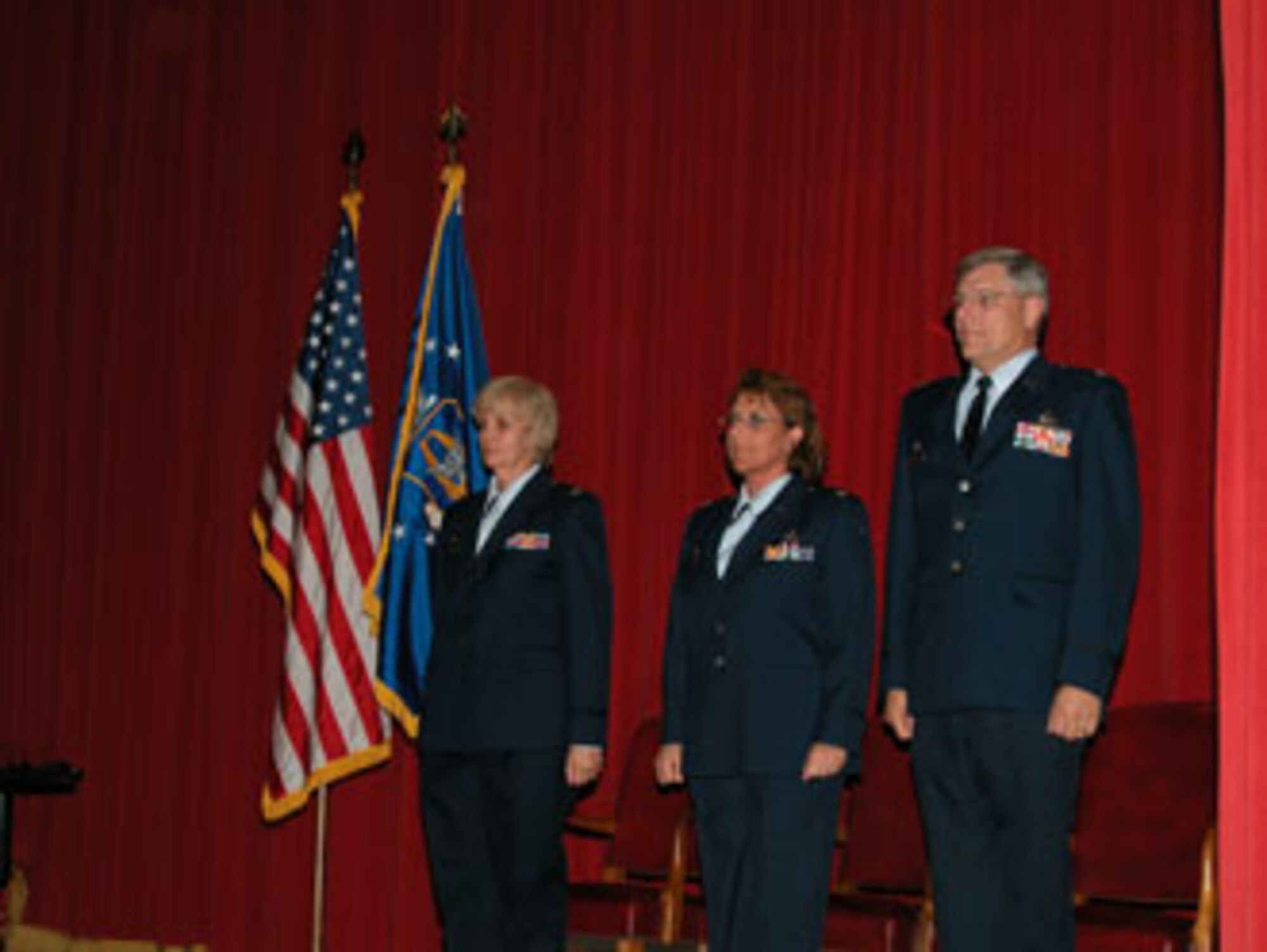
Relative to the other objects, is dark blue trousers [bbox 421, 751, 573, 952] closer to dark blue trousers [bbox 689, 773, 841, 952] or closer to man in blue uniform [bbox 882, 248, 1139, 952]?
dark blue trousers [bbox 689, 773, 841, 952]

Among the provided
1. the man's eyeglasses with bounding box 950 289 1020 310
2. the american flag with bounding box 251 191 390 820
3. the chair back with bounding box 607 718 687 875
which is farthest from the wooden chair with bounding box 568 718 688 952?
the man's eyeglasses with bounding box 950 289 1020 310

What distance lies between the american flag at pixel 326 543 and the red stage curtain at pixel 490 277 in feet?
1.68

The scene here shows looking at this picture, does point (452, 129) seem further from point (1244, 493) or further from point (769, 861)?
point (1244, 493)

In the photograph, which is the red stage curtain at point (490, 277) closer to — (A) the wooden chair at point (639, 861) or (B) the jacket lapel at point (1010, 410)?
(A) the wooden chair at point (639, 861)

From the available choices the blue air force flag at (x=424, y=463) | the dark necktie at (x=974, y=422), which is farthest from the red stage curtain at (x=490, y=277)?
the dark necktie at (x=974, y=422)

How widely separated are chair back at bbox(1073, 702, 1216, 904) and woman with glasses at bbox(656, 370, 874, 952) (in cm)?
78

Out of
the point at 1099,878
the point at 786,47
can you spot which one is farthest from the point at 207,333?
the point at 1099,878

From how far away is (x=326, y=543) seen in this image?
5879 millimetres

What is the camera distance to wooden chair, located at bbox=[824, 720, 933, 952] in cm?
434

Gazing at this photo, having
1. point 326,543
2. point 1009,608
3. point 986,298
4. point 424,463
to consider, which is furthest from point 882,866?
point 326,543

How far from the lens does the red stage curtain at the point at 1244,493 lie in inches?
78.9

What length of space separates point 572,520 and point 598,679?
0.39 meters

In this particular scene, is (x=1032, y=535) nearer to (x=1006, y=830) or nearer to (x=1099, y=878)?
(x=1006, y=830)

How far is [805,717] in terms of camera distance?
3.92 metres
